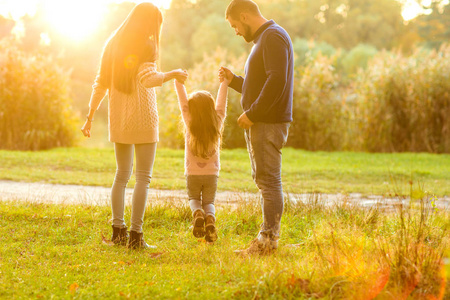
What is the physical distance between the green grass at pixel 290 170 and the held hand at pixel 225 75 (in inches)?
137

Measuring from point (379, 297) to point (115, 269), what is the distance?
A: 1.86 meters

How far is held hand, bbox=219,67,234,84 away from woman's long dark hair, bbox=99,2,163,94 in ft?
1.84

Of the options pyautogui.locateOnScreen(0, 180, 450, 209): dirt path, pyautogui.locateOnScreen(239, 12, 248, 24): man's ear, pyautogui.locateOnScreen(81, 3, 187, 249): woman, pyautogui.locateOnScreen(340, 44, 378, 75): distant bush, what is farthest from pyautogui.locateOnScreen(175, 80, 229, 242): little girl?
pyautogui.locateOnScreen(340, 44, 378, 75): distant bush

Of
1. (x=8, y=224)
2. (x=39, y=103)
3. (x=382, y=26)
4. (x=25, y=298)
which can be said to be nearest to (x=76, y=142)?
(x=39, y=103)

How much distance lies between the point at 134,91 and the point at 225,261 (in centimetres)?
152

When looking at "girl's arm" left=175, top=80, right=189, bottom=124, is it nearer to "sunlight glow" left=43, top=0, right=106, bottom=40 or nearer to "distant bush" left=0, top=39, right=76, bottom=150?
"distant bush" left=0, top=39, right=76, bottom=150

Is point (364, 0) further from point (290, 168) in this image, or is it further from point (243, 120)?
point (243, 120)

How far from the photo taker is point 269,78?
4.00m

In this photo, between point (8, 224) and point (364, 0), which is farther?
point (364, 0)

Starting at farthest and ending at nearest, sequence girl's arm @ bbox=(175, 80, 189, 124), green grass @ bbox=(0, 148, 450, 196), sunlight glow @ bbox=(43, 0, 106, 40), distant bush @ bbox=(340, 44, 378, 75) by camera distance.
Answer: distant bush @ bbox=(340, 44, 378, 75)
sunlight glow @ bbox=(43, 0, 106, 40)
green grass @ bbox=(0, 148, 450, 196)
girl's arm @ bbox=(175, 80, 189, 124)

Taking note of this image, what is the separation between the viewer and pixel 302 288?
3.31 meters

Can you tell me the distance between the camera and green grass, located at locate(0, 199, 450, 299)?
129 inches

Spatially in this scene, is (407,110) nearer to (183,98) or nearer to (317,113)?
(317,113)

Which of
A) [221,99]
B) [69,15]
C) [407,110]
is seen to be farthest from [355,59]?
[221,99]
